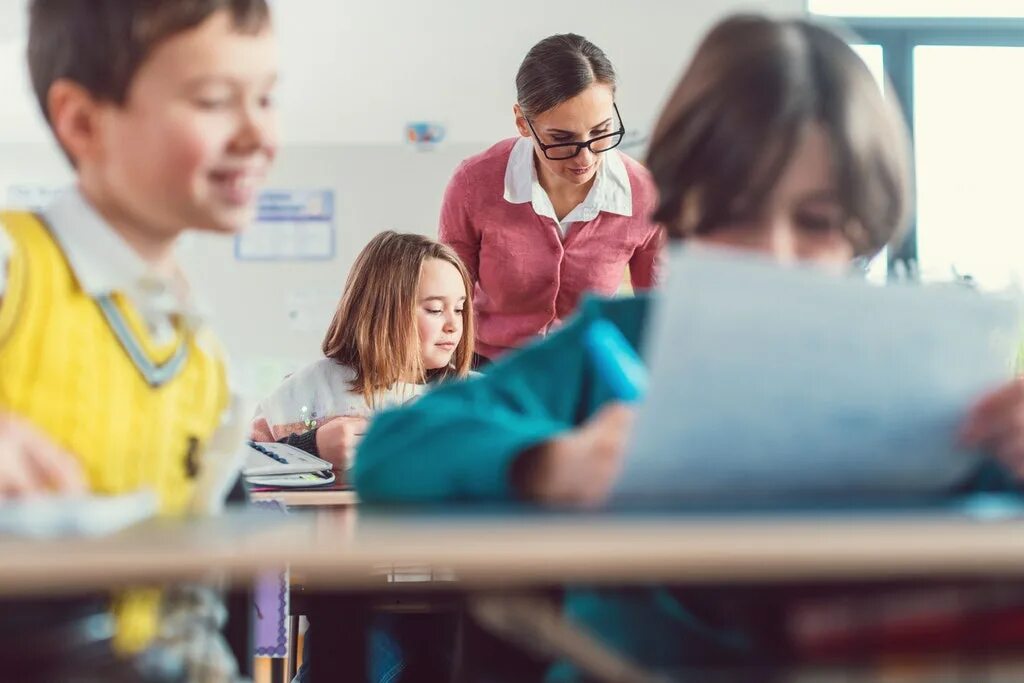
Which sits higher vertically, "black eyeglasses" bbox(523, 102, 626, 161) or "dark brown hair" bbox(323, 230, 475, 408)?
"black eyeglasses" bbox(523, 102, 626, 161)

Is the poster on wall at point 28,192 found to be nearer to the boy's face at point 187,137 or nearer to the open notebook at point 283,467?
the open notebook at point 283,467

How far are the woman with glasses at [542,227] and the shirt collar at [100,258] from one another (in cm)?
148

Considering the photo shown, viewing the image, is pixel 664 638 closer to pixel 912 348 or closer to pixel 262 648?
pixel 912 348

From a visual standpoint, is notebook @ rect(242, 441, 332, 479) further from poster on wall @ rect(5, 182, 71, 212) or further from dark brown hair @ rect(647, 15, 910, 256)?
poster on wall @ rect(5, 182, 71, 212)

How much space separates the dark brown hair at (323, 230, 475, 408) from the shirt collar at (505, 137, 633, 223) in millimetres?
277

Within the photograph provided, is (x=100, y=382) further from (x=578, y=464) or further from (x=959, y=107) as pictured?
(x=959, y=107)

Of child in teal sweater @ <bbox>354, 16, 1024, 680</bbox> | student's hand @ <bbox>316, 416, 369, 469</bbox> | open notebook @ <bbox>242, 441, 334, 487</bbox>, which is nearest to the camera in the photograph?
child in teal sweater @ <bbox>354, 16, 1024, 680</bbox>

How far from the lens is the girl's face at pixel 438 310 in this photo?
2680mm

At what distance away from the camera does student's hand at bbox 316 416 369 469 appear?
2.33 meters

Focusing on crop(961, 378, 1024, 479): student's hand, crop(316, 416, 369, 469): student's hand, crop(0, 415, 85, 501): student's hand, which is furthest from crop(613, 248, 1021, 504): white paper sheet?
crop(316, 416, 369, 469): student's hand

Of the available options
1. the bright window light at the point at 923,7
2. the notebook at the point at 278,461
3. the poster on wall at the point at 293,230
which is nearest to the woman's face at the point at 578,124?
the notebook at the point at 278,461

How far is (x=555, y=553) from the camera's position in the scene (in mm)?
442

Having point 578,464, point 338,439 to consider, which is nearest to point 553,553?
point 578,464

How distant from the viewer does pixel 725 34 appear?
90 cm
